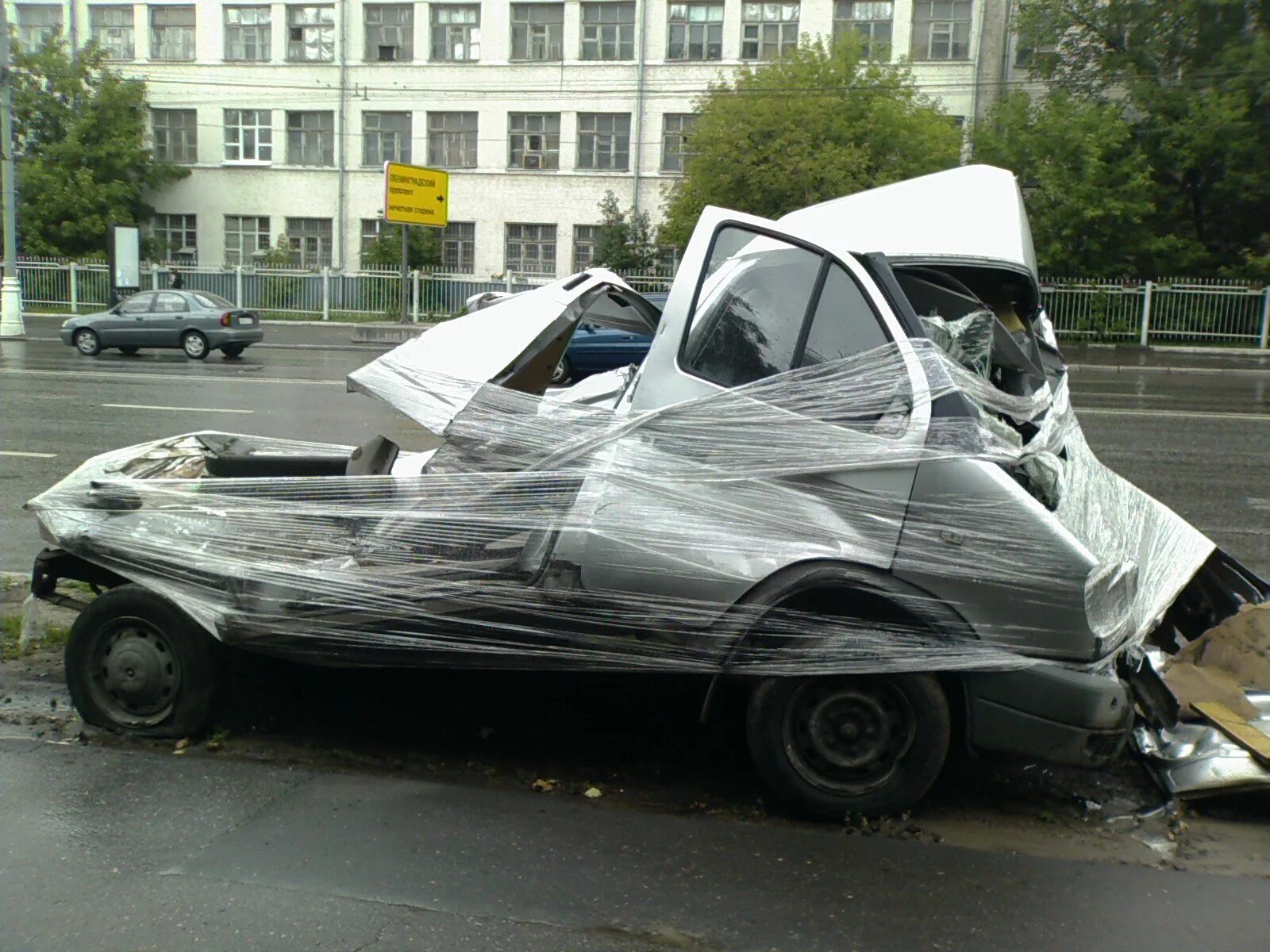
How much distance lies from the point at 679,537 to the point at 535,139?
3859cm

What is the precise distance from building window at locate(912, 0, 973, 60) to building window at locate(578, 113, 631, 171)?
9339mm

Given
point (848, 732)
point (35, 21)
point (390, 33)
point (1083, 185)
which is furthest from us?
point (35, 21)

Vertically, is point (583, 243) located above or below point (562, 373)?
above

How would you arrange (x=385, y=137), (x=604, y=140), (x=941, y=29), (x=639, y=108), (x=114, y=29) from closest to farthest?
(x=941, y=29)
(x=639, y=108)
(x=604, y=140)
(x=385, y=137)
(x=114, y=29)

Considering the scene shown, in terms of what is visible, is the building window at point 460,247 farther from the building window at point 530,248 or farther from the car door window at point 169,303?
the car door window at point 169,303

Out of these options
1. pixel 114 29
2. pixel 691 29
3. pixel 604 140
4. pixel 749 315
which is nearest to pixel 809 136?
pixel 691 29

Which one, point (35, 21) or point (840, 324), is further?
point (35, 21)

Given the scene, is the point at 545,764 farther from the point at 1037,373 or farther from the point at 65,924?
the point at 1037,373

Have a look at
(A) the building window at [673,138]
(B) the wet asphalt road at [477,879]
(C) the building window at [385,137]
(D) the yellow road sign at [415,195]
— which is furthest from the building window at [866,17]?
(B) the wet asphalt road at [477,879]

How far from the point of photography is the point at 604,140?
4025 centimetres

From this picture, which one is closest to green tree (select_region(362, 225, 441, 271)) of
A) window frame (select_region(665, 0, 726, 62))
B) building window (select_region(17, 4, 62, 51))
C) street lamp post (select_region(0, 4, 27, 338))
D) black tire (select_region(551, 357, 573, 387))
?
window frame (select_region(665, 0, 726, 62))

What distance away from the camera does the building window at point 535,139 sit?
40562 millimetres

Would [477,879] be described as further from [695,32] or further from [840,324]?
[695,32]

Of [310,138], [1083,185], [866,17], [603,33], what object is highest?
[866,17]
